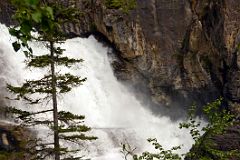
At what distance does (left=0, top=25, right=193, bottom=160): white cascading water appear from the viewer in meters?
23.0

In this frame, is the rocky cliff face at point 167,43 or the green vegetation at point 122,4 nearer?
the rocky cliff face at point 167,43

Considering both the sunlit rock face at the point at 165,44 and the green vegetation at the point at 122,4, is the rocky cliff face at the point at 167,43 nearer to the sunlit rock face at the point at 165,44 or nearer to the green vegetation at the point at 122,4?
the sunlit rock face at the point at 165,44

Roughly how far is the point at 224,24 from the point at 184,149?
8.38m

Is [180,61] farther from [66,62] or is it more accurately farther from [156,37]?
[66,62]

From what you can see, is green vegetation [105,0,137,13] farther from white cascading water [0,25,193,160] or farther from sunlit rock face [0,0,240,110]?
white cascading water [0,25,193,160]

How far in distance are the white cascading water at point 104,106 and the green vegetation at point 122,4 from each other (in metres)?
2.54

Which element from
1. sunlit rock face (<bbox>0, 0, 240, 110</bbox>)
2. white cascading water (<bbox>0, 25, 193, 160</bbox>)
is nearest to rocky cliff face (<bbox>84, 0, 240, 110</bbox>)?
sunlit rock face (<bbox>0, 0, 240, 110</bbox>)

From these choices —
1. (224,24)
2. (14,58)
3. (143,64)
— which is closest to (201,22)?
(224,24)

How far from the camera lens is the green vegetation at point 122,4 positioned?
101 ft

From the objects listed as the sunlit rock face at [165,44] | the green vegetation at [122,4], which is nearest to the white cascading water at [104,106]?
the sunlit rock face at [165,44]

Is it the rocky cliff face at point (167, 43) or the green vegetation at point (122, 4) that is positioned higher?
the green vegetation at point (122, 4)

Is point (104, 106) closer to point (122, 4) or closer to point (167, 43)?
point (167, 43)

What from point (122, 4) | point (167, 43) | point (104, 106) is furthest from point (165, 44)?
point (104, 106)

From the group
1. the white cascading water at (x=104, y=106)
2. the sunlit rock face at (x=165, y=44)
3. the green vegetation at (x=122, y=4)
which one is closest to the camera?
the white cascading water at (x=104, y=106)
